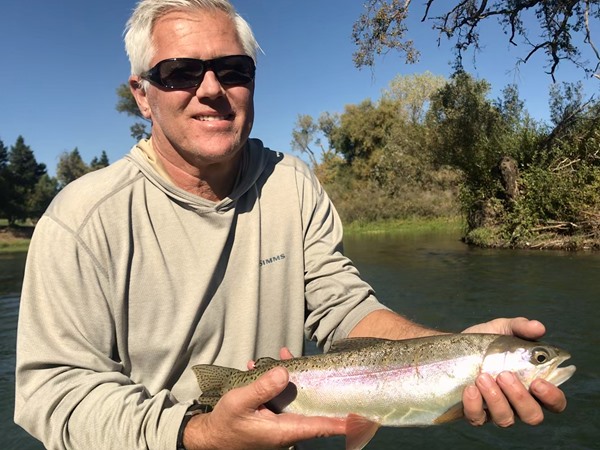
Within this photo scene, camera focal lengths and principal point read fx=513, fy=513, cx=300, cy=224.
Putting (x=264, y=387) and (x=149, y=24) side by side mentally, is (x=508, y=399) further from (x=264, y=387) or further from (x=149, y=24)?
(x=149, y=24)

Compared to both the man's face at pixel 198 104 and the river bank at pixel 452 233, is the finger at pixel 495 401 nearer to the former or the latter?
the man's face at pixel 198 104

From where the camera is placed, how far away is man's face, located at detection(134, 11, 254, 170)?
2.68m

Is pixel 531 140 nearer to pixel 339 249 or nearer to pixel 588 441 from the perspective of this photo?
pixel 588 441

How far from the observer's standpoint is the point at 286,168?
3105 millimetres

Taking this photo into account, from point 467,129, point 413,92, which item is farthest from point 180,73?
point 413,92

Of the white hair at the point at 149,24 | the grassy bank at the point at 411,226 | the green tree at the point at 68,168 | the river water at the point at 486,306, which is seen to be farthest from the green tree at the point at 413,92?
the green tree at the point at 68,168

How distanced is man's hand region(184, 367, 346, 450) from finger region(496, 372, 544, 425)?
2.77 ft

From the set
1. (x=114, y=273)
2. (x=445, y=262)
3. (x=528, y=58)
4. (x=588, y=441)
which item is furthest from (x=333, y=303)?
(x=528, y=58)

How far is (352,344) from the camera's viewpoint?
8.73 feet

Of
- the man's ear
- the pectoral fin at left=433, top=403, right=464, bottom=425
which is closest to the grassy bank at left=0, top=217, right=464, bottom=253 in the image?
the pectoral fin at left=433, top=403, right=464, bottom=425

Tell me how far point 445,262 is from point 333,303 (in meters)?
15.2

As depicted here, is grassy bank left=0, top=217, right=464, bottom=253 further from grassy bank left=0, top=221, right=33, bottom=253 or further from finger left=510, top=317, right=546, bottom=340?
finger left=510, top=317, right=546, bottom=340

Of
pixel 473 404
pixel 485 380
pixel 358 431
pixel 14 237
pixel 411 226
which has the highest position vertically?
pixel 411 226

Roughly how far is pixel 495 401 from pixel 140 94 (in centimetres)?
243
